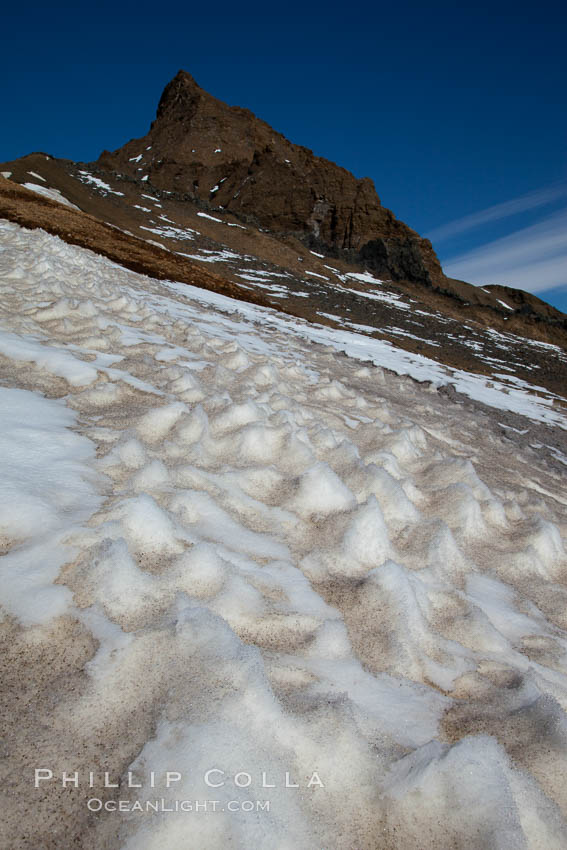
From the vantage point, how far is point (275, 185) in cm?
7294

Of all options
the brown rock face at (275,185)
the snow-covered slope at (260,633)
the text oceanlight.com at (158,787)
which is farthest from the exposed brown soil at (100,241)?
the brown rock face at (275,185)

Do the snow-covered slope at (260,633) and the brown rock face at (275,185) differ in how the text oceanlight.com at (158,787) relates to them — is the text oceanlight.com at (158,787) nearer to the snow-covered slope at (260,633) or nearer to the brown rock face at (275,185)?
the snow-covered slope at (260,633)

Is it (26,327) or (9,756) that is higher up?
(26,327)

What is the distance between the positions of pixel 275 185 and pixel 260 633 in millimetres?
81650

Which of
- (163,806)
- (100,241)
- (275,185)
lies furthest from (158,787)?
(275,185)

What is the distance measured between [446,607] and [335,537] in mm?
607

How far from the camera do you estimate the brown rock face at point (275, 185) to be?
2623 inches

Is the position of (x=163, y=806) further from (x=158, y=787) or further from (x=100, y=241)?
(x=100, y=241)

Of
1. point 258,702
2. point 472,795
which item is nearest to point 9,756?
point 258,702

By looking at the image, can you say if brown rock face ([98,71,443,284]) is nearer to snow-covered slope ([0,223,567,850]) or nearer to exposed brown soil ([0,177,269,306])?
exposed brown soil ([0,177,269,306])

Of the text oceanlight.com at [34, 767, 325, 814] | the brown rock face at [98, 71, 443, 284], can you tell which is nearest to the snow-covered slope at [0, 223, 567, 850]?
the text oceanlight.com at [34, 767, 325, 814]

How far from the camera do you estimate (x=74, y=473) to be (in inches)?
88.8

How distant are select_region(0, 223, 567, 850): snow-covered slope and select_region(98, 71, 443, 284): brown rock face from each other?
61834 mm

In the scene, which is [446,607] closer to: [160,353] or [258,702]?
Result: [258,702]
